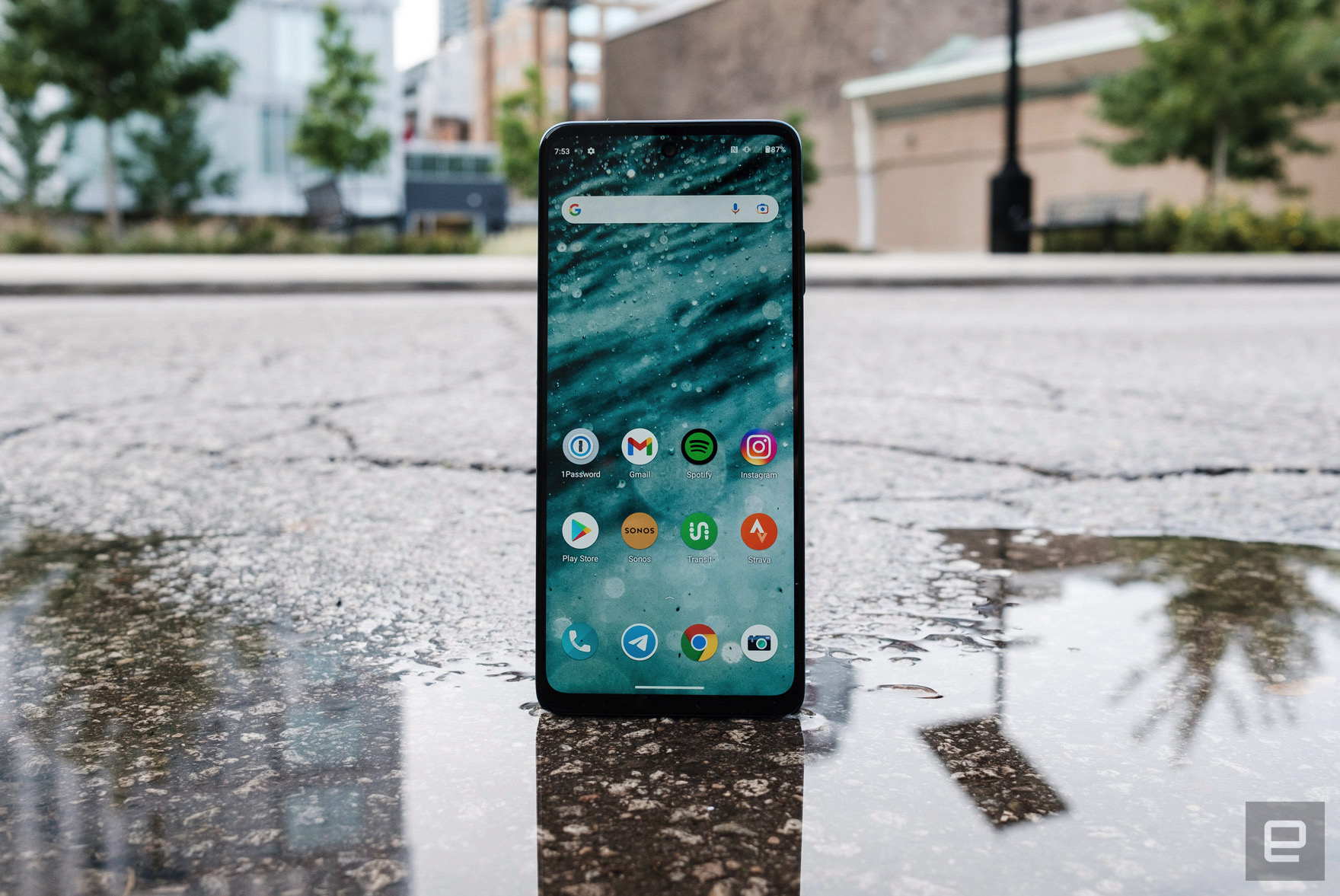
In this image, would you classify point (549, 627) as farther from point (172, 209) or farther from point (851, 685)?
point (172, 209)

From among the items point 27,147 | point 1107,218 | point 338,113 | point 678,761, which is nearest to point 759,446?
point 678,761

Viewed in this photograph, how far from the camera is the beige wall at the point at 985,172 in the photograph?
971 inches

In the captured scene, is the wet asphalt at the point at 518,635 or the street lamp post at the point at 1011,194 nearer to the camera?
the wet asphalt at the point at 518,635

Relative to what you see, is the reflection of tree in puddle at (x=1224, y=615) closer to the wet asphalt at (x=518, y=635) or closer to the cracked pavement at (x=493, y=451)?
the wet asphalt at (x=518, y=635)

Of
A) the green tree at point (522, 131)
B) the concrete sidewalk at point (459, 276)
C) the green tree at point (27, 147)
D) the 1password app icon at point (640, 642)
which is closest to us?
the 1password app icon at point (640, 642)

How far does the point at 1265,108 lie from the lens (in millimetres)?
19703

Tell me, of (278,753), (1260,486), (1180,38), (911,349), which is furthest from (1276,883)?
(1180,38)

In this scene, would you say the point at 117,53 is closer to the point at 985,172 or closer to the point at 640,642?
the point at 985,172

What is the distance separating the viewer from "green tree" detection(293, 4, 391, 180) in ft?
89.7

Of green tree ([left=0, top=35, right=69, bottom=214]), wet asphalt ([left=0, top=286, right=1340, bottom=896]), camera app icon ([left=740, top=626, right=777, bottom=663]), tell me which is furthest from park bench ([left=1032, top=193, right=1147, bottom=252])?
green tree ([left=0, top=35, right=69, bottom=214])

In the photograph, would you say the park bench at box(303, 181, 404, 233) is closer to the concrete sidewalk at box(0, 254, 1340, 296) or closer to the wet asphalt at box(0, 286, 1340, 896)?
the concrete sidewalk at box(0, 254, 1340, 296)

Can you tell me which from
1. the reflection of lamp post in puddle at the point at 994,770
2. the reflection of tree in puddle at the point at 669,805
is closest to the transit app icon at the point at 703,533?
the reflection of tree in puddle at the point at 669,805

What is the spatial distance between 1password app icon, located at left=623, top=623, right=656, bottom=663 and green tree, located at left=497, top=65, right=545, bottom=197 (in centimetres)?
4761

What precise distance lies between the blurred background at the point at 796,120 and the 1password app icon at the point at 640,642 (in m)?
15.9
